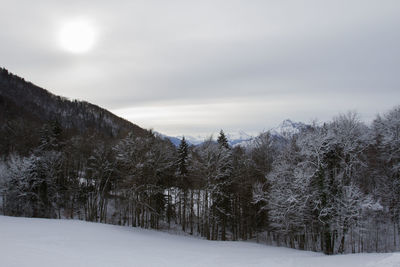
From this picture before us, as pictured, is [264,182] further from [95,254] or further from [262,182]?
[95,254]

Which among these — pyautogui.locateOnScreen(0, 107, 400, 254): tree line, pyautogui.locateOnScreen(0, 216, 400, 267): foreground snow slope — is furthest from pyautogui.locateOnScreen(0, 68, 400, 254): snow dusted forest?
pyautogui.locateOnScreen(0, 216, 400, 267): foreground snow slope

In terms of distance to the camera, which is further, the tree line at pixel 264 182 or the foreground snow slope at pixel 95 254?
the tree line at pixel 264 182

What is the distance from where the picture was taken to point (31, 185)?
37.3 m

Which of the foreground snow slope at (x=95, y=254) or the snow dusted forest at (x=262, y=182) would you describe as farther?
the snow dusted forest at (x=262, y=182)

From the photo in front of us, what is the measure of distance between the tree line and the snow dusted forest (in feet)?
0.43

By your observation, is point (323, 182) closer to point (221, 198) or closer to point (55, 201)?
point (221, 198)

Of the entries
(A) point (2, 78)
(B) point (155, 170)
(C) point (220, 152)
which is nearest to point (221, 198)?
(C) point (220, 152)

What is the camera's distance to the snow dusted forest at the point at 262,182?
937 inches

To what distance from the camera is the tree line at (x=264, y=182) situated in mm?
23766

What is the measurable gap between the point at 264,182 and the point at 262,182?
0.28 meters

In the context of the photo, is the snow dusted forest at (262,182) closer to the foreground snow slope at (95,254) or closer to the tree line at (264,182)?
the tree line at (264,182)

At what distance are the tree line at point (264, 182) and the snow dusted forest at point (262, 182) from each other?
0.43ft

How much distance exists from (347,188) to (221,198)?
15.1m

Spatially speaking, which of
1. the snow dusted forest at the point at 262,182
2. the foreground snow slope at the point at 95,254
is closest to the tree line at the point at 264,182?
the snow dusted forest at the point at 262,182
